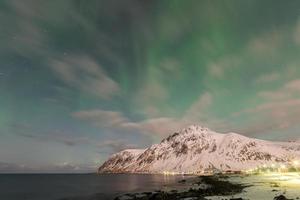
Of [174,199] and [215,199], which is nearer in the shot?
[215,199]

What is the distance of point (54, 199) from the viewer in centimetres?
10450

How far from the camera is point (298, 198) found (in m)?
48.3

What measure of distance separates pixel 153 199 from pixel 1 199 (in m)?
77.4

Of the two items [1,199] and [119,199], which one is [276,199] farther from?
[1,199]

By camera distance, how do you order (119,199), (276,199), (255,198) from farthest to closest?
1. (119,199)
2. (255,198)
3. (276,199)

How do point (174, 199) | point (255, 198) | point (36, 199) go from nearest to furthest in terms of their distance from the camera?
point (255, 198), point (174, 199), point (36, 199)

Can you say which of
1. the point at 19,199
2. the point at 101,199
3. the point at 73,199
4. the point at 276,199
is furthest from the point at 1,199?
the point at 276,199

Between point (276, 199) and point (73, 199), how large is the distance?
7229cm

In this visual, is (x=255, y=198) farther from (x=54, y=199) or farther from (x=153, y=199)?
(x=54, y=199)

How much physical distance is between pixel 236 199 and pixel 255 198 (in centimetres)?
440

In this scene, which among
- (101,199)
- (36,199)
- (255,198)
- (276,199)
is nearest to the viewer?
(276,199)

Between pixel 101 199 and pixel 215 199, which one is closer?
pixel 215 199

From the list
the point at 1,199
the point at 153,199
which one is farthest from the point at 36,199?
the point at 153,199

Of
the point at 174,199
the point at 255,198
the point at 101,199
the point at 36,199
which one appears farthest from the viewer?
the point at 36,199
